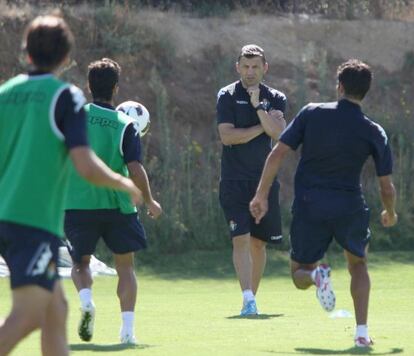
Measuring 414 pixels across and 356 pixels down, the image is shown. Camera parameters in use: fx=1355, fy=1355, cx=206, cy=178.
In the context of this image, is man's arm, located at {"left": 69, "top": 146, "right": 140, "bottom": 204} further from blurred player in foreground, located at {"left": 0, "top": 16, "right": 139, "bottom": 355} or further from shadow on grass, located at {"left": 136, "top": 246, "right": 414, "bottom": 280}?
shadow on grass, located at {"left": 136, "top": 246, "right": 414, "bottom": 280}

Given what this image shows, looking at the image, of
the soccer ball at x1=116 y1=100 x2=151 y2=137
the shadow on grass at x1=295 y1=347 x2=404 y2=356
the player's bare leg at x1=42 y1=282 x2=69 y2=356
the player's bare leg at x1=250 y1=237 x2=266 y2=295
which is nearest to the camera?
the player's bare leg at x1=42 y1=282 x2=69 y2=356

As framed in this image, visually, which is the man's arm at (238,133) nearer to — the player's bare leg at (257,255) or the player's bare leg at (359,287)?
the player's bare leg at (257,255)

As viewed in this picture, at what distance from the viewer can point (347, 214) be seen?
9383 mm

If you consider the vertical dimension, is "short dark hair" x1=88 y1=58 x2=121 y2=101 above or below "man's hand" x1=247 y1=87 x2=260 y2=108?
below

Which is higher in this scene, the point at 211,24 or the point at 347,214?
the point at 211,24

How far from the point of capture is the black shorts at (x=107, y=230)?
9805mm

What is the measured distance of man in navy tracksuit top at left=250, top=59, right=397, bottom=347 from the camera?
364 inches

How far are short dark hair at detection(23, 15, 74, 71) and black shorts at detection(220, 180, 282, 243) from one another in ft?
19.6

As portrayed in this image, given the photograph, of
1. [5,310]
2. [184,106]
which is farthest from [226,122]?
[184,106]

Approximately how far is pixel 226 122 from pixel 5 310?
106 inches

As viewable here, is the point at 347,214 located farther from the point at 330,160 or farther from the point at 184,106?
the point at 184,106

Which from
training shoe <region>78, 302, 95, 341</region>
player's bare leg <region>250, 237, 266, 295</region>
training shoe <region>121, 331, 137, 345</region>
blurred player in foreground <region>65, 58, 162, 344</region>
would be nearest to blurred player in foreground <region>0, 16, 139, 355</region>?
training shoe <region>78, 302, 95, 341</region>

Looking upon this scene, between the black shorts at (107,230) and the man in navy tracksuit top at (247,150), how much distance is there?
2.54 meters

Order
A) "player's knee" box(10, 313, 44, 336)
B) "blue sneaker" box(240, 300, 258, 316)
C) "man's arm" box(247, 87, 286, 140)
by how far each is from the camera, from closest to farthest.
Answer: "player's knee" box(10, 313, 44, 336)
"blue sneaker" box(240, 300, 258, 316)
"man's arm" box(247, 87, 286, 140)
